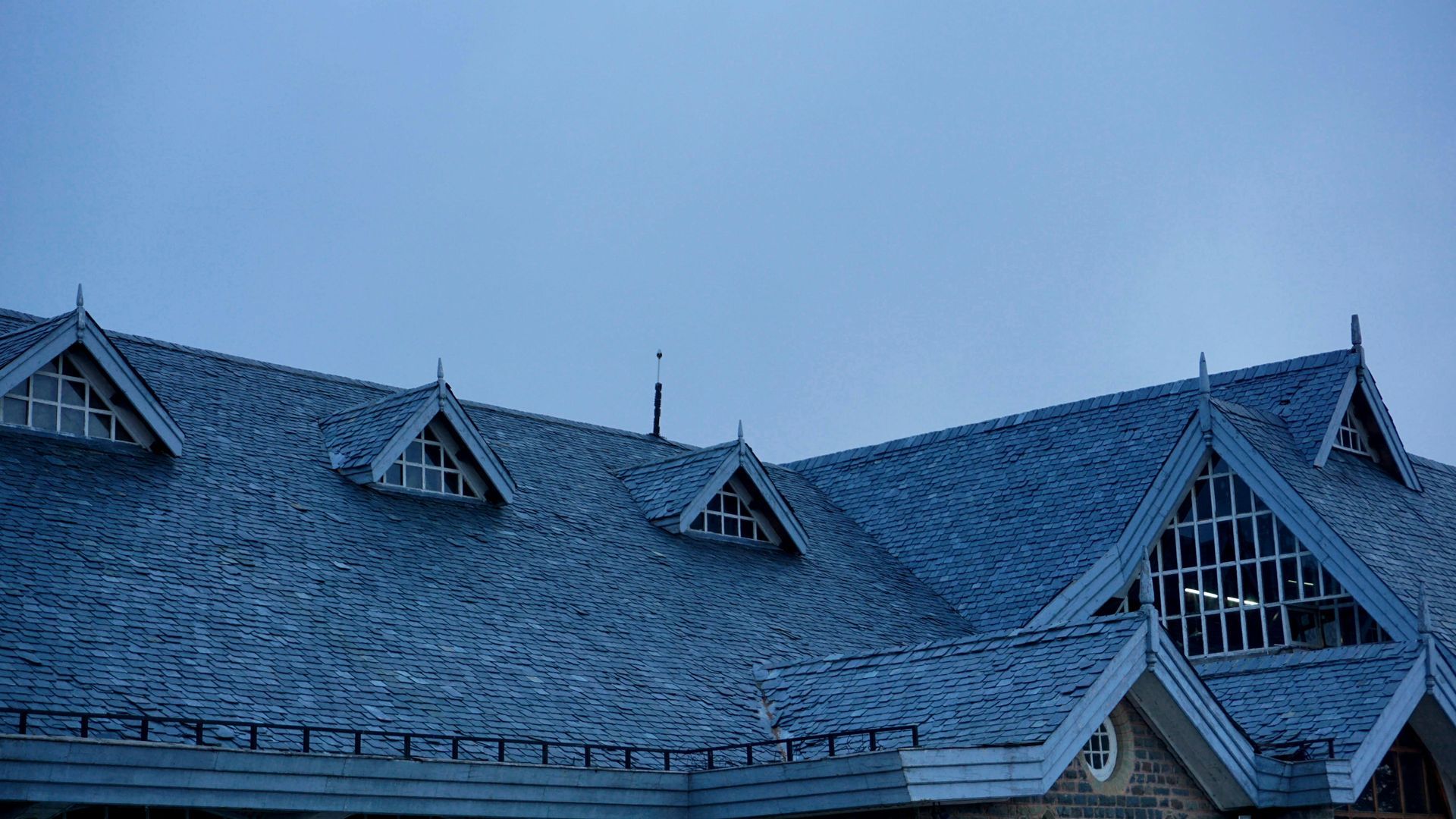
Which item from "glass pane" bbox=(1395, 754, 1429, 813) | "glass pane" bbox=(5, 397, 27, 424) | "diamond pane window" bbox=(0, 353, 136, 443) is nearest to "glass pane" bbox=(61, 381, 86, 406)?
"diamond pane window" bbox=(0, 353, 136, 443)

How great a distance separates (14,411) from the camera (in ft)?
59.4

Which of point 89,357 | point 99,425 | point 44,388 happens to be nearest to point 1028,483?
point 99,425

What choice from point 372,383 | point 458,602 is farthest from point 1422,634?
point 372,383

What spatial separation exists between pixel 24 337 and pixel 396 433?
4.19 m

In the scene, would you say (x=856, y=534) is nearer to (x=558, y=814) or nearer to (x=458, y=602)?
(x=458, y=602)

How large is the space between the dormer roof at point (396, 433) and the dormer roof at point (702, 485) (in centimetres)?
247

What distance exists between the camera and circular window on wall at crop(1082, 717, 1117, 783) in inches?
656

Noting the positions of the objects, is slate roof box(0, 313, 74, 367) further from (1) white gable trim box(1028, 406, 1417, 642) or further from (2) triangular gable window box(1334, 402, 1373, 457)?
(2) triangular gable window box(1334, 402, 1373, 457)

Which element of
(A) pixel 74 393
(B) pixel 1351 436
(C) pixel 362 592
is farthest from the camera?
(B) pixel 1351 436

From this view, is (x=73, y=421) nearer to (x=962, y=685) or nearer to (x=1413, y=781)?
(x=962, y=685)

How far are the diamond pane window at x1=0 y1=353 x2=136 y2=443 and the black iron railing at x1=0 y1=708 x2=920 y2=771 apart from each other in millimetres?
5454

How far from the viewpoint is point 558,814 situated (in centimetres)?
1570

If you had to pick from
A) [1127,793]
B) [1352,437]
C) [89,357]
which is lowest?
[1127,793]

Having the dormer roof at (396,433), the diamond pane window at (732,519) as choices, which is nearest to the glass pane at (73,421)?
the dormer roof at (396,433)
